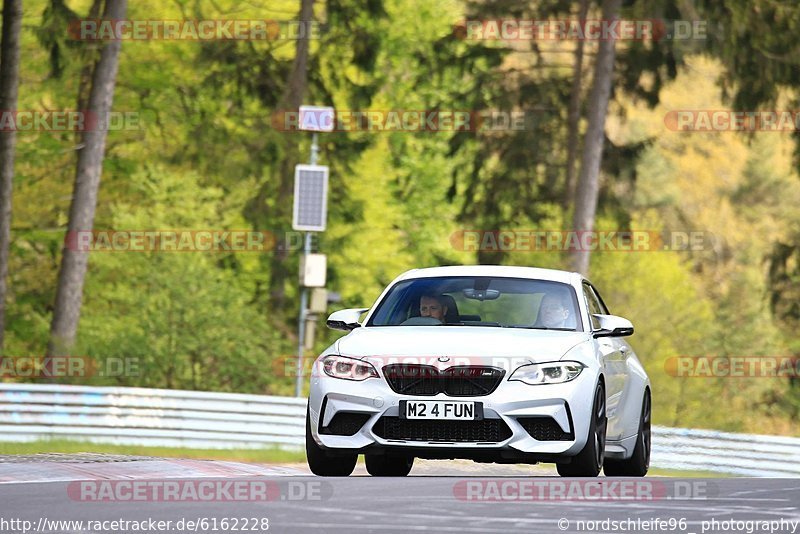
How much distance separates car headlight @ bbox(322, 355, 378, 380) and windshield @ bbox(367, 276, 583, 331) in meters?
0.98

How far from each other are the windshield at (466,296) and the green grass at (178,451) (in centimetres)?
1017

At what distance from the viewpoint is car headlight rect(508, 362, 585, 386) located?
12352mm

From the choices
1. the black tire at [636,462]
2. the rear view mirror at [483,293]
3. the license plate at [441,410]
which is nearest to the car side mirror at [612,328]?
the rear view mirror at [483,293]

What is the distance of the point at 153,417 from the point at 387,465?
1112cm

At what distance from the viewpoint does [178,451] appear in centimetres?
2503

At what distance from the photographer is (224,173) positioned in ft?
137

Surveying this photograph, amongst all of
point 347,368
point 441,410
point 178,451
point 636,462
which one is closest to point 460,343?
point 441,410

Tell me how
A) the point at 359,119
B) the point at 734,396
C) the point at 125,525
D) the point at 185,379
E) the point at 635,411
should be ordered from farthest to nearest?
the point at 734,396 → the point at 359,119 → the point at 185,379 → the point at 635,411 → the point at 125,525

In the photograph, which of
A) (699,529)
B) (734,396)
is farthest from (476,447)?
(734,396)

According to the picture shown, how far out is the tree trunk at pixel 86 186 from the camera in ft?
107

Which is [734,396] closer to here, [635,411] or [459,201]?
[459,201]

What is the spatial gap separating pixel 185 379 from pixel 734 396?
50470 mm

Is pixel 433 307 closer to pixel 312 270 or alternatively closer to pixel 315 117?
pixel 312 270

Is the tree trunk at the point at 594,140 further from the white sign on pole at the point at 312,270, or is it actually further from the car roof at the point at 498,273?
the car roof at the point at 498,273
